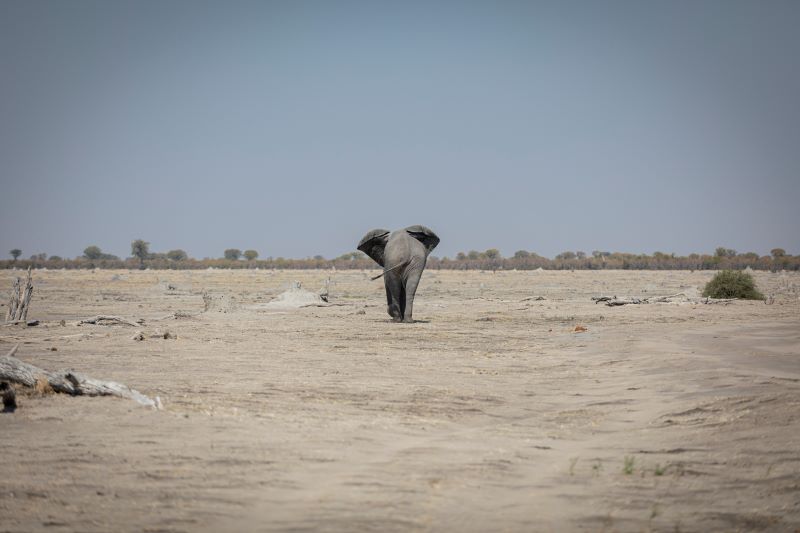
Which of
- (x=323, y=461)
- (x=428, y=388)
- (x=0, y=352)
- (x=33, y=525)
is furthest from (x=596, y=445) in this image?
(x=0, y=352)

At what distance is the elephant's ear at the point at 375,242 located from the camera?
737 inches

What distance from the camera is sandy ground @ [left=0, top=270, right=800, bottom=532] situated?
4703 millimetres

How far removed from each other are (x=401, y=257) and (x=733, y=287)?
14.8 m

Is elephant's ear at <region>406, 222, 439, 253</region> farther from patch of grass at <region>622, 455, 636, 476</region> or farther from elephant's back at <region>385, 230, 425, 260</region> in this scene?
patch of grass at <region>622, 455, 636, 476</region>

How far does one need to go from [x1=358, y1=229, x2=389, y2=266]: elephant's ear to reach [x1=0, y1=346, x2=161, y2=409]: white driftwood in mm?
11220

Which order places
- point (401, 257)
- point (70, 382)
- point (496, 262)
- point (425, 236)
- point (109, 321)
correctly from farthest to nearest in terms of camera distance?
point (496, 262) < point (425, 236) < point (401, 257) < point (109, 321) < point (70, 382)

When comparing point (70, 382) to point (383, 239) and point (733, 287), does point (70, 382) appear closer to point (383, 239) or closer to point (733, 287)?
point (383, 239)

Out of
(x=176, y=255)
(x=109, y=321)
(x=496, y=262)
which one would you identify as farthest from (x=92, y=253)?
Answer: (x=109, y=321)

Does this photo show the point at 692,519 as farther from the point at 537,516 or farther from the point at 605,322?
the point at 605,322

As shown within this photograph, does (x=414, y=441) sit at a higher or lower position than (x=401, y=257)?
lower

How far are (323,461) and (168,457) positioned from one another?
1185mm

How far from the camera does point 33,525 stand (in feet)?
14.6

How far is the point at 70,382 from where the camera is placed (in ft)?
25.5

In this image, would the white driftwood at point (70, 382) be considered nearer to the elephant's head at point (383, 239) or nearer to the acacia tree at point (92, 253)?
the elephant's head at point (383, 239)
